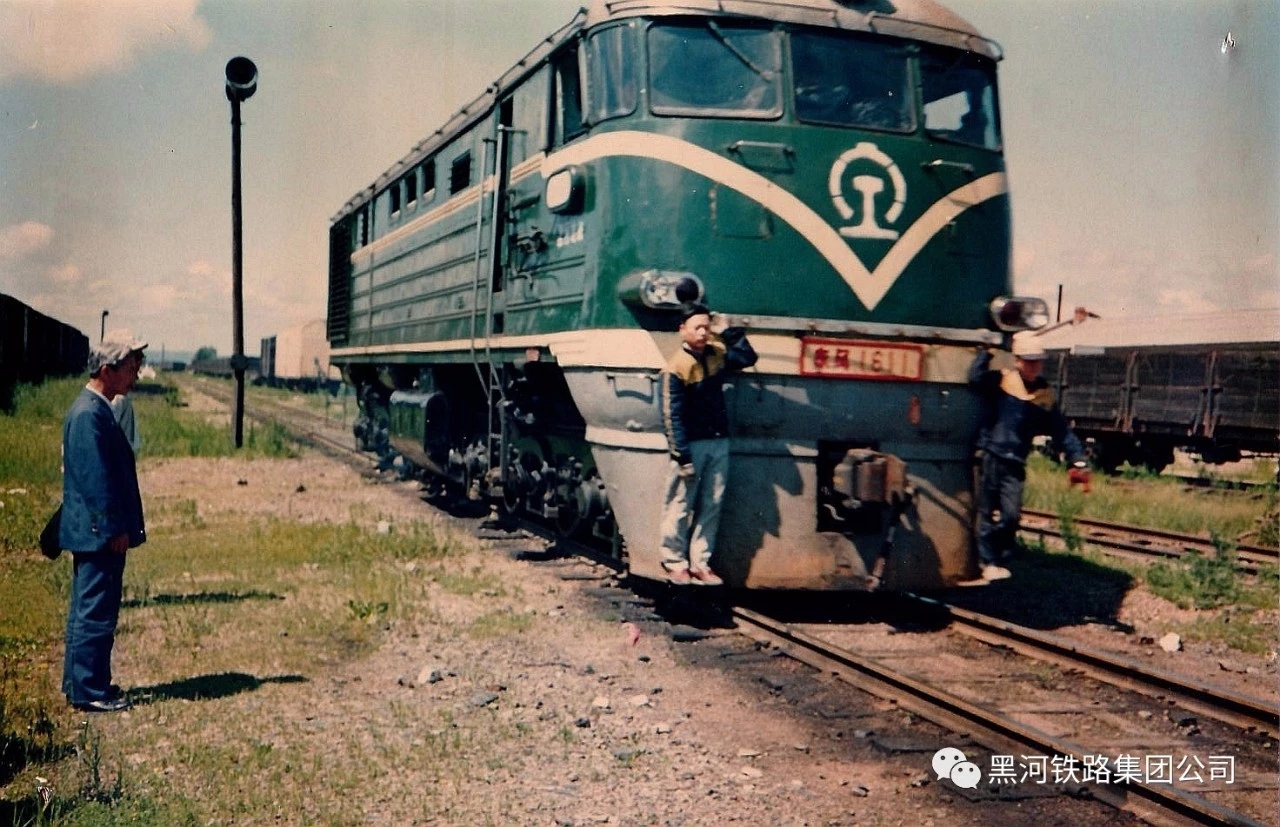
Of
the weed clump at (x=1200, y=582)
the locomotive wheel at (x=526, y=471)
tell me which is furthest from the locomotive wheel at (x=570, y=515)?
the weed clump at (x=1200, y=582)

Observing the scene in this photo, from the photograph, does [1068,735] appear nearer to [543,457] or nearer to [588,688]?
[588,688]

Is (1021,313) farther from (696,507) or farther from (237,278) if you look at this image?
(237,278)

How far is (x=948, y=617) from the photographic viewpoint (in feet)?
23.3

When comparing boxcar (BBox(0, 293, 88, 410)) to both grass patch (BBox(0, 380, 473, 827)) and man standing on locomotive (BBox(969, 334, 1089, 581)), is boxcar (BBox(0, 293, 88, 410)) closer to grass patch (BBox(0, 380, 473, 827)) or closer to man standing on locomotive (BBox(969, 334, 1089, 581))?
grass patch (BBox(0, 380, 473, 827))

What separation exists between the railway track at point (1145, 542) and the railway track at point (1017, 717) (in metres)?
3.79

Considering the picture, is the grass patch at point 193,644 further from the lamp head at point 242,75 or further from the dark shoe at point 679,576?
the lamp head at point 242,75

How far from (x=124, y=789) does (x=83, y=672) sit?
3.77 feet

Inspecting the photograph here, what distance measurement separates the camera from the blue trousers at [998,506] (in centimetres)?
683

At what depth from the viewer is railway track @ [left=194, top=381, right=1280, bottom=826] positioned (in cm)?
413

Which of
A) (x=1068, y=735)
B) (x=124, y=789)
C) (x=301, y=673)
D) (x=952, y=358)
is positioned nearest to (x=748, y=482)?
(x=952, y=358)

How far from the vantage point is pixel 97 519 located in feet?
16.5

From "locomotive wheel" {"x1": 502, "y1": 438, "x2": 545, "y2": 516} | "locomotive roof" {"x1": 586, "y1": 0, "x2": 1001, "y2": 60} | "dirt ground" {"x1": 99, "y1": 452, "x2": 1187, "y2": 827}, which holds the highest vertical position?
"locomotive roof" {"x1": 586, "y1": 0, "x2": 1001, "y2": 60}

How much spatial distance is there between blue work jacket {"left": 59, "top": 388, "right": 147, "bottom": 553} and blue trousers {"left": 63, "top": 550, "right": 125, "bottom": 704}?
10cm

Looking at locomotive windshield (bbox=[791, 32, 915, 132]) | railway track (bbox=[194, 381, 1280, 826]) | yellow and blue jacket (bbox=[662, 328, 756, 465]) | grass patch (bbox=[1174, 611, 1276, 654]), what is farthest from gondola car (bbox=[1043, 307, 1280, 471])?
yellow and blue jacket (bbox=[662, 328, 756, 465])
